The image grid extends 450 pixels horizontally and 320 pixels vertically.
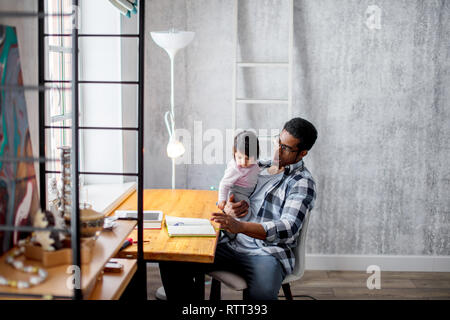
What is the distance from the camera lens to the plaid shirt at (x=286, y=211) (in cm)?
235

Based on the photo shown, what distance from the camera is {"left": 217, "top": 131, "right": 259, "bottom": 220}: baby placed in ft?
8.93

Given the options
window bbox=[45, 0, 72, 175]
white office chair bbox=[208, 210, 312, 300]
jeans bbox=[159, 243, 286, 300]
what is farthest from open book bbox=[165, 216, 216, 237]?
window bbox=[45, 0, 72, 175]

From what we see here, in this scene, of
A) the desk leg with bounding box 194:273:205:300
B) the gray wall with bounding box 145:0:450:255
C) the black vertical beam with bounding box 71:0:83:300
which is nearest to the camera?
the black vertical beam with bounding box 71:0:83:300

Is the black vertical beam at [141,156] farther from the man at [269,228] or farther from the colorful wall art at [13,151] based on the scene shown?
the colorful wall art at [13,151]

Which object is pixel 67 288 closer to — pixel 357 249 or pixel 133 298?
pixel 133 298

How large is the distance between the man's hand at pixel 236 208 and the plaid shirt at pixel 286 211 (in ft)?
0.25

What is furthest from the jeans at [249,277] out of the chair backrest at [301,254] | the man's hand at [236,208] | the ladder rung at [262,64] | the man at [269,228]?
the ladder rung at [262,64]

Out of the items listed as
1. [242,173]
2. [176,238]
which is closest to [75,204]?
[176,238]

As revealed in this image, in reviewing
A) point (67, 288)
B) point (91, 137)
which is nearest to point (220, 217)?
point (67, 288)

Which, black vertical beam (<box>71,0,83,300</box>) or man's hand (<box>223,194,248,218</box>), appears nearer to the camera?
black vertical beam (<box>71,0,83,300</box>)

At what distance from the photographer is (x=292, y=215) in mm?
2387

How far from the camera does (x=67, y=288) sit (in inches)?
49.5

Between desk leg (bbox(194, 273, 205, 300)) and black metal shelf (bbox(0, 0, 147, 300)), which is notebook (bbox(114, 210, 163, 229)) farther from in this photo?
black metal shelf (bbox(0, 0, 147, 300))
